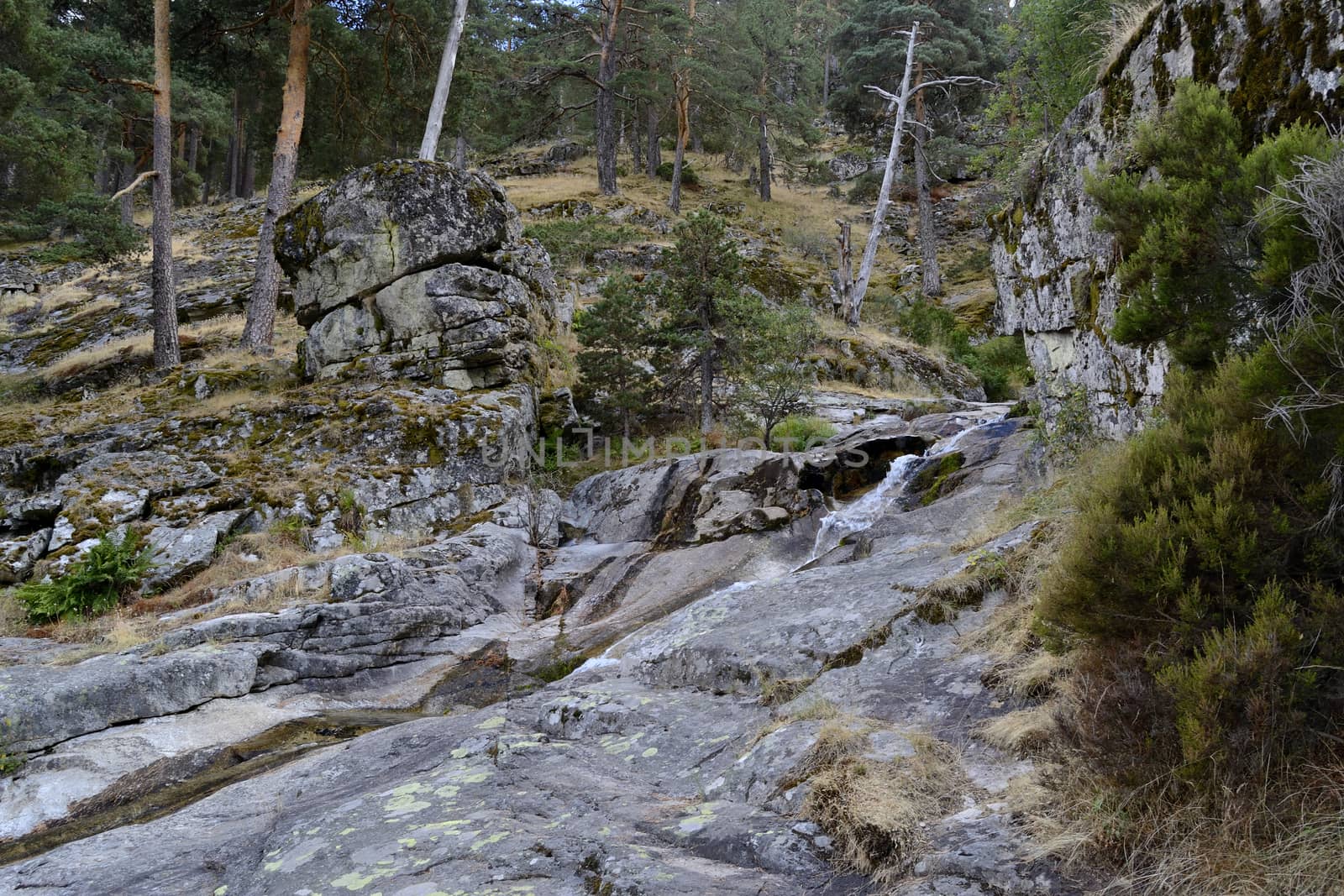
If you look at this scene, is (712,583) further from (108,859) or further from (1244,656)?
(1244,656)

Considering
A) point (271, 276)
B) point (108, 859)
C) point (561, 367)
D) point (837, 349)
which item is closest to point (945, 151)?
point (837, 349)

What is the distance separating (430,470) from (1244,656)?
41.3 ft

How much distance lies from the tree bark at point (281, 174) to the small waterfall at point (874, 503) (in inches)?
563

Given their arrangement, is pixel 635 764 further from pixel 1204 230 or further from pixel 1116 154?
pixel 1116 154

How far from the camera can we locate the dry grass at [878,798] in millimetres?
3721

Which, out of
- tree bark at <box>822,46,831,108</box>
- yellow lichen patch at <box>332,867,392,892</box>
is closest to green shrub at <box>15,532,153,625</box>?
yellow lichen patch at <box>332,867,392,892</box>

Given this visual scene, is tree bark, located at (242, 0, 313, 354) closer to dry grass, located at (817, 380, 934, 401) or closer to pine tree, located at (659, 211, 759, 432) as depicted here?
pine tree, located at (659, 211, 759, 432)

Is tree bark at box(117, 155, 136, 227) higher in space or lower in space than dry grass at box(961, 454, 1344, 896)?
higher

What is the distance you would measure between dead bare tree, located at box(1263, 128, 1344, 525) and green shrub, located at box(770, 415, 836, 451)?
12.7m

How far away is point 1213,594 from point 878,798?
74.4 inches

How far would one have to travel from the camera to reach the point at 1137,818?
132 inches

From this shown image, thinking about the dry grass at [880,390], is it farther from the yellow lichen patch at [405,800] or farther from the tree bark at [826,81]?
the tree bark at [826,81]

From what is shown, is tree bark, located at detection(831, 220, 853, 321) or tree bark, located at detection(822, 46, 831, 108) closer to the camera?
tree bark, located at detection(831, 220, 853, 321)

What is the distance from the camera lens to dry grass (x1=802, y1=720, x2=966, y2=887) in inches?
146
